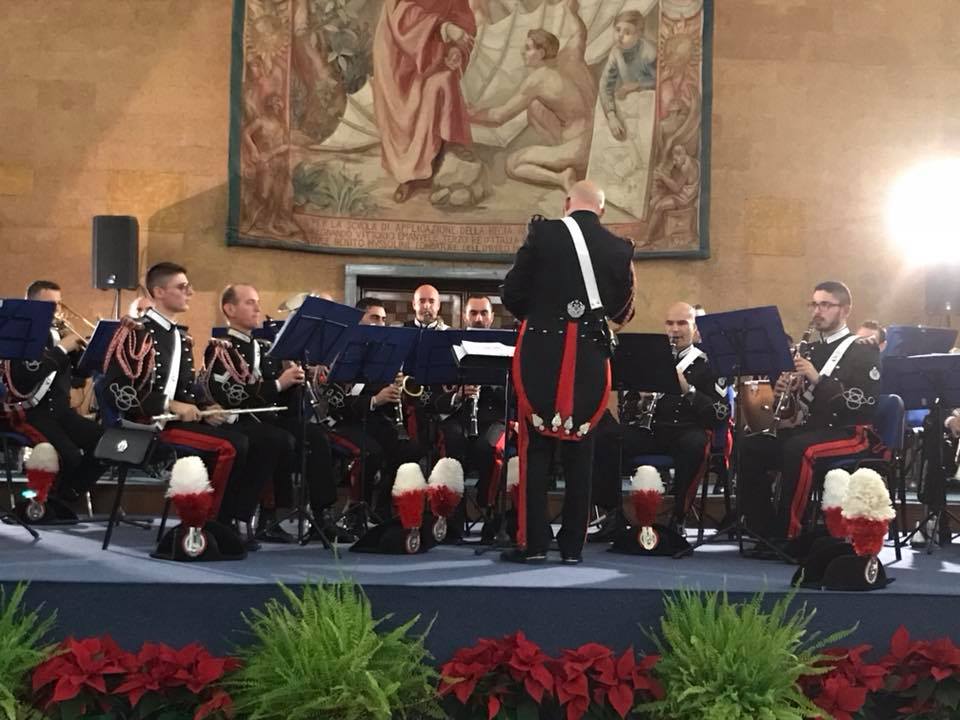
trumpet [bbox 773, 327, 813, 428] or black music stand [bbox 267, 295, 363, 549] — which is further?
trumpet [bbox 773, 327, 813, 428]

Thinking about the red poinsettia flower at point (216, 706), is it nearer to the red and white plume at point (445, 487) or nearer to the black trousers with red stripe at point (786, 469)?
the red and white plume at point (445, 487)

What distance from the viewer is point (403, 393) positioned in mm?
6992

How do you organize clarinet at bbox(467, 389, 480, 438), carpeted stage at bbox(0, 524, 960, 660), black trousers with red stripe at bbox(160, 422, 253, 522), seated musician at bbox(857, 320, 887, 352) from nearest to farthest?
carpeted stage at bbox(0, 524, 960, 660)
black trousers with red stripe at bbox(160, 422, 253, 522)
seated musician at bbox(857, 320, 887, 352)
clarinet at bbox(467, 389, 480, 438)

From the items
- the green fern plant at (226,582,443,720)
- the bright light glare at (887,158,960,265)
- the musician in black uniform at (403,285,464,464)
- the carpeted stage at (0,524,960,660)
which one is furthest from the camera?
the bright light glare at (887,158,960,265)

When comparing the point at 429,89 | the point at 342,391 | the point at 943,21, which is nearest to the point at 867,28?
the point at 943,21

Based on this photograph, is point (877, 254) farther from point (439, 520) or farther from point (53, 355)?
point (53, 355)

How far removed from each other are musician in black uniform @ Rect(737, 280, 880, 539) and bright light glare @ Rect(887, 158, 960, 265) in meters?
6.07

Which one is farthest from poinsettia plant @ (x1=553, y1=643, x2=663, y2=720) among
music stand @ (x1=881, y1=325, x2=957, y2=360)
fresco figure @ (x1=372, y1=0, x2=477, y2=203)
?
fresco figure @ (x1=372, y1=0, x2=477, y2=203)

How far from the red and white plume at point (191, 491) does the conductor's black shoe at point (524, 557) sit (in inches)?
51.2

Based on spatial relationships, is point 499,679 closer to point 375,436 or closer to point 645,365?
point 645,365

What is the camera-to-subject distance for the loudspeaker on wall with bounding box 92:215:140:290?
1014cm

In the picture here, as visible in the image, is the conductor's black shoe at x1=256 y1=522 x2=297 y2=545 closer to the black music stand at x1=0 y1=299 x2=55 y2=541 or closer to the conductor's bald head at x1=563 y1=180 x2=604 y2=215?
the black music stand at x1=0 y1=299 x2=55 y2=541

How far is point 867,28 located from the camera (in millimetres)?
11750

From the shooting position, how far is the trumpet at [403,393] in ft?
22.4
